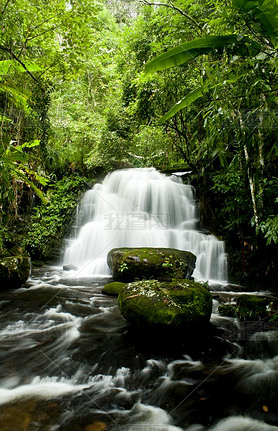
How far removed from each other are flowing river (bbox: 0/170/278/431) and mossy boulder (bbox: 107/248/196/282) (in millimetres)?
884

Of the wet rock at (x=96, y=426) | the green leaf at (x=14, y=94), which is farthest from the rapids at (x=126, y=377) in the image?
the green leaf at (x=14, y=94)

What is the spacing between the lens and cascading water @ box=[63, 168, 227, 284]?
7.29 m

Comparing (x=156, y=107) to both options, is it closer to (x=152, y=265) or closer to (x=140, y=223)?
(x=140, y=223)

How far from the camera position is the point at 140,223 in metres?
8.84

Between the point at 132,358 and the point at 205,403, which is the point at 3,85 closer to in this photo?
the point at 132,358

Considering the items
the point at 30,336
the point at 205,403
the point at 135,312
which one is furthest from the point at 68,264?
the point at 205,403

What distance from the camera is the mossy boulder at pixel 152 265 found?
5.52 metres

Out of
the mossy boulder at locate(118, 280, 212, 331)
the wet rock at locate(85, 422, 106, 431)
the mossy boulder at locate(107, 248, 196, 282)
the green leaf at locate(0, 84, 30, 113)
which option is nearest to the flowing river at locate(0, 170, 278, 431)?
the wet rock at locate(85, 422, 106, 431)

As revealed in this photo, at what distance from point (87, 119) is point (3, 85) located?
9.19m

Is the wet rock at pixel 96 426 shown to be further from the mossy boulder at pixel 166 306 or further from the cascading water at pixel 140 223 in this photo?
the cascading water at pixel 140 223

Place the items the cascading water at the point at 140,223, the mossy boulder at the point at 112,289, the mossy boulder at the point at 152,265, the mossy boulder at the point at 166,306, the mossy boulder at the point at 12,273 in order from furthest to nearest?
1. the cascading water at the point at 140,223
2. the mossy boulder at the point at 152,265
3. the mossy boulder at the point at 12,273
4. the mossy boulder at the point at 112,289
5. the mossy boulder at the point at 166,306

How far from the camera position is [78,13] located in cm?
513

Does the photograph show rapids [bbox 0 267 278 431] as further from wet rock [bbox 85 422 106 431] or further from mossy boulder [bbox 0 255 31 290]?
mossy boulder [bbox 0 255 31 290]

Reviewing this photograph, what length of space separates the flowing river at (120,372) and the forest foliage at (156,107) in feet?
6.63
